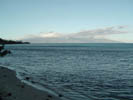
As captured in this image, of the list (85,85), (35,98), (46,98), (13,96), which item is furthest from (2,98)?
(85,85)

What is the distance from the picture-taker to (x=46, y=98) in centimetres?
1060

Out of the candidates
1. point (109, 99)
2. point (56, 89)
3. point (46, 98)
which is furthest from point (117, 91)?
point (46, 98)

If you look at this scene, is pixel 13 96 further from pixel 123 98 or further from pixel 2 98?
pixel 123 98

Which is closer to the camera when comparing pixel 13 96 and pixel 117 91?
pixel 13 96

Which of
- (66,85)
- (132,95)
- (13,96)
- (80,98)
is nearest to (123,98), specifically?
(132,95)

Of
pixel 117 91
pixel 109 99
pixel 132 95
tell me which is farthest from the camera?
pixel 117 91

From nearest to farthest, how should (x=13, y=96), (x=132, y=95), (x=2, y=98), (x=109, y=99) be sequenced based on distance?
(x=2, y=98)
(x=13, y=96)
(x=109, y=99)
(x=132, y=95)

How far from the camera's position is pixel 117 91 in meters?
13.5

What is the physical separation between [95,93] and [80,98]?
1797 millimetres

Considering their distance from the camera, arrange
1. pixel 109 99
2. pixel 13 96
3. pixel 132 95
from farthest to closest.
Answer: pixel 132 95, pixel 109 99, pixel 13 96

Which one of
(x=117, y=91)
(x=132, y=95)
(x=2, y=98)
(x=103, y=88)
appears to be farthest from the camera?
(x=103, y=88)

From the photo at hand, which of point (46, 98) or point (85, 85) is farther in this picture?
point (85, 85)

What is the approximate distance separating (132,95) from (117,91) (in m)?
1.30

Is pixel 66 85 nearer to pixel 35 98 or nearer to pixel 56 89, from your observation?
pixel 56 89
